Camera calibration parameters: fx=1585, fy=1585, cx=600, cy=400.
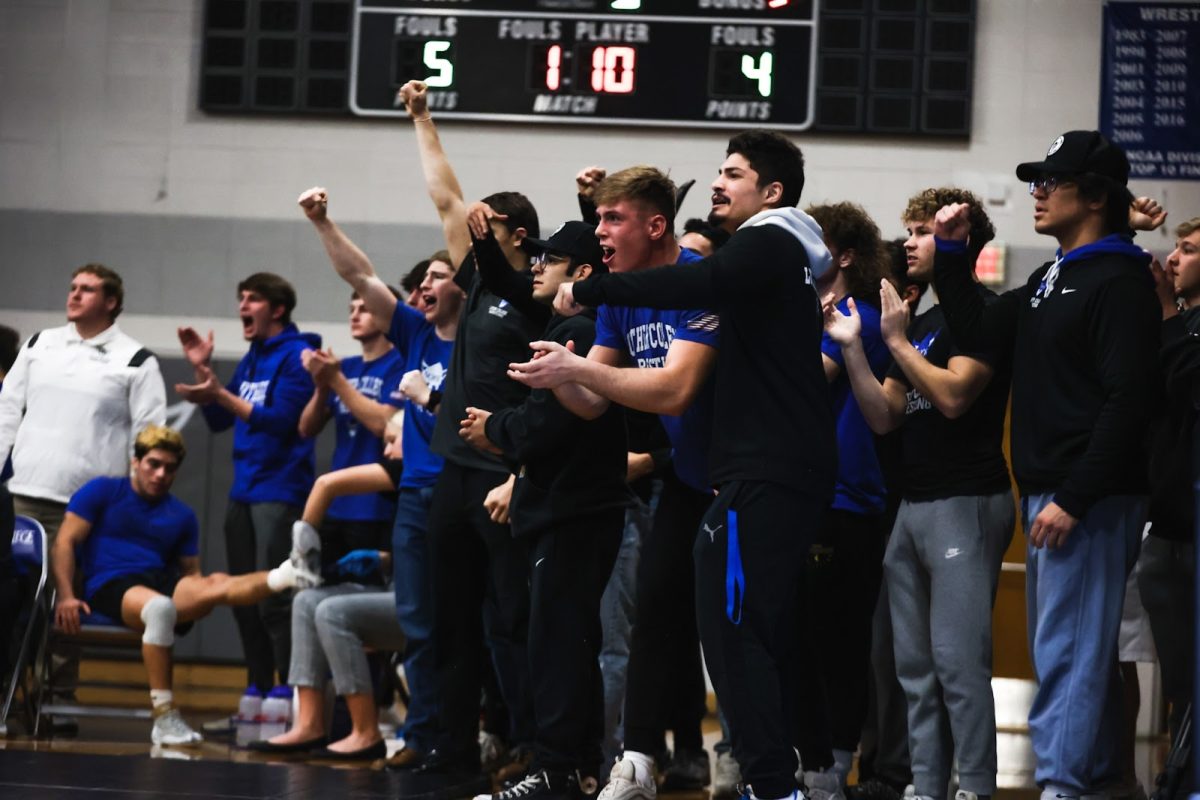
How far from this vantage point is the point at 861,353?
451 centimetres

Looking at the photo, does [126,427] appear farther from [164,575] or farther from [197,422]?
[197,422]

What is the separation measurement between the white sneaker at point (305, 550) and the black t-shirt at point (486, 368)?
1.26m

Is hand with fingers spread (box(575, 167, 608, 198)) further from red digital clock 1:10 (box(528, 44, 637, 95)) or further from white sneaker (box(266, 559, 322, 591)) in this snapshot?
red digital clock 1:10 (box(528, 44, 637, 95))

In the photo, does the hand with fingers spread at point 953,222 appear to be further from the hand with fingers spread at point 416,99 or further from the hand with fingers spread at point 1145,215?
the hand with fingers spread at point 416,99

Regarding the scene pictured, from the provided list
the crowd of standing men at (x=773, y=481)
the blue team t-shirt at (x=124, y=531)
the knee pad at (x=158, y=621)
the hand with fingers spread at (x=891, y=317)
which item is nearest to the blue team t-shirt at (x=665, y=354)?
the crowd of standing men at (x=773, y=481)

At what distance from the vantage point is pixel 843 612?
470 cm

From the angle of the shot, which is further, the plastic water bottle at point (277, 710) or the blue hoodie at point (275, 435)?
the blue hoodie at point (275, 435)

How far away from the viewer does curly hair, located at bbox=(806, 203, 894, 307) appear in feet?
15.9

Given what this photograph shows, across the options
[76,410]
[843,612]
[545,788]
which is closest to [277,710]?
[76,410]

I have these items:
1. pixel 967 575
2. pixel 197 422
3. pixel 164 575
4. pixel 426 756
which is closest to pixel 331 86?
pixel 197 422

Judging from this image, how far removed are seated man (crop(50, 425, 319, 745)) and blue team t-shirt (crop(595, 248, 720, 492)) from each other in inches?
97.9

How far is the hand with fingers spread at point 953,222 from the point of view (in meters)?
4.38

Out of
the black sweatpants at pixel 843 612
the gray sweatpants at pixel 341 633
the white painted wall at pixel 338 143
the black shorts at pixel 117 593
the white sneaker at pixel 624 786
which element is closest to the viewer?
the white sneaker at pixel 624 786

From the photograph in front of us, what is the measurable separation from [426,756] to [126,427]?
2852mm
